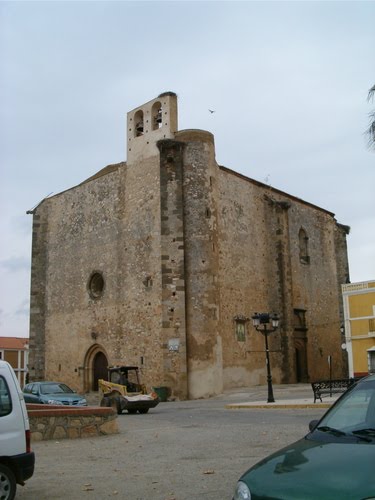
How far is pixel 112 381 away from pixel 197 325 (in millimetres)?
6475

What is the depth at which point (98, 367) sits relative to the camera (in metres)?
31.6

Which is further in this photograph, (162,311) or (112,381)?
(162,311)

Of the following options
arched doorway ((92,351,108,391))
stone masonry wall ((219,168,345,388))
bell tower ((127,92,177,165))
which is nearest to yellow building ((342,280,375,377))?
stone masonry wall ((219,168,345,388))

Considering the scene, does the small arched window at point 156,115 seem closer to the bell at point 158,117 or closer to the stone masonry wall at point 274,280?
the bell at point 158,117

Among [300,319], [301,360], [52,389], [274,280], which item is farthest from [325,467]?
[300,319]

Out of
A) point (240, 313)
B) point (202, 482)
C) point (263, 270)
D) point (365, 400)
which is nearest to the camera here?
point (365, 400)

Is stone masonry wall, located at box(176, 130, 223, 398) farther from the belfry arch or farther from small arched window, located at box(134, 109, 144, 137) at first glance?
the belfry arch

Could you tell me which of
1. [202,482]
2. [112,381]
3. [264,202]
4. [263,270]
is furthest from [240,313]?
[202,482]

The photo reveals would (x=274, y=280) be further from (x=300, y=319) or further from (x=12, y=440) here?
(x=12, y=440)

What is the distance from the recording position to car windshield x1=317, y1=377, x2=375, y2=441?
456cm

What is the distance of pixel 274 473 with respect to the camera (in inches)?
151

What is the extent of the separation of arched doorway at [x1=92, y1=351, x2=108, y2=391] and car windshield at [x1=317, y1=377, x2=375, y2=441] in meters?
27.0

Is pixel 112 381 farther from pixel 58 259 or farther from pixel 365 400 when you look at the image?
pixel 365 400

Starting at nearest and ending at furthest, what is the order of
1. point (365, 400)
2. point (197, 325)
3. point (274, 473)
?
point (274, 473), point (365, 400), point (197, 325)
